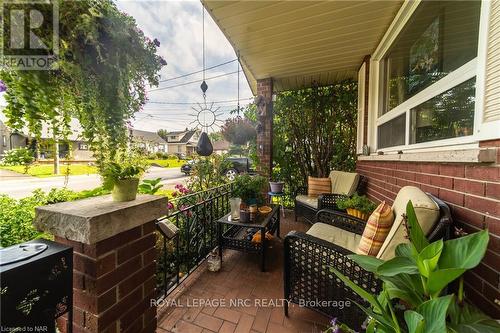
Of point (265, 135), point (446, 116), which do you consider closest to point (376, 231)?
point (446, 116)

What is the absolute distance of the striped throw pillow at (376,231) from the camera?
134cm

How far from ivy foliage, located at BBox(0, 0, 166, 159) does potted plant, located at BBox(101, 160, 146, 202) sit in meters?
0.07

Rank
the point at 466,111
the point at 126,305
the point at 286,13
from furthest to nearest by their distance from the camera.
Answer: the point at 286,13 < the point at 466,111 < the point at 126,305

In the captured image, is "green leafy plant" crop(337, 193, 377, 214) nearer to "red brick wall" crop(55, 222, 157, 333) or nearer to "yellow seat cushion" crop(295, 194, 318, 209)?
"yellow seat cushion" crop(295, 194, 318, 209)

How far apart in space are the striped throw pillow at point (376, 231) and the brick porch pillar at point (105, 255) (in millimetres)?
1327

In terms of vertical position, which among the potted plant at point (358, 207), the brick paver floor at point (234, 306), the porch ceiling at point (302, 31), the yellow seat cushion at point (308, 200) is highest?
the porch ceiling at point (302, 31)

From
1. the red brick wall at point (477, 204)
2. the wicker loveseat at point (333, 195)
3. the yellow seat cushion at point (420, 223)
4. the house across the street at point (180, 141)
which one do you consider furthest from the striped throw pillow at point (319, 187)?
the house across the street at point (180, 141)

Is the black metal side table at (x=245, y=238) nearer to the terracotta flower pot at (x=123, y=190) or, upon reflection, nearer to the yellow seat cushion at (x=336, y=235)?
the yellow seat cushion at (x=336, y=235)

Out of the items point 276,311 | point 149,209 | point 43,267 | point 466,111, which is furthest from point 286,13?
point 276,311

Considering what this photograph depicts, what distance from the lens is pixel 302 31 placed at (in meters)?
2.47

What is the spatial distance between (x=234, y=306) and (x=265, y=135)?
10.3ft

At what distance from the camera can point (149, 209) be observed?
1.03 metres

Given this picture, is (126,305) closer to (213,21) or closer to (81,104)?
(81,104)

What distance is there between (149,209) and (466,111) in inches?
75.8
